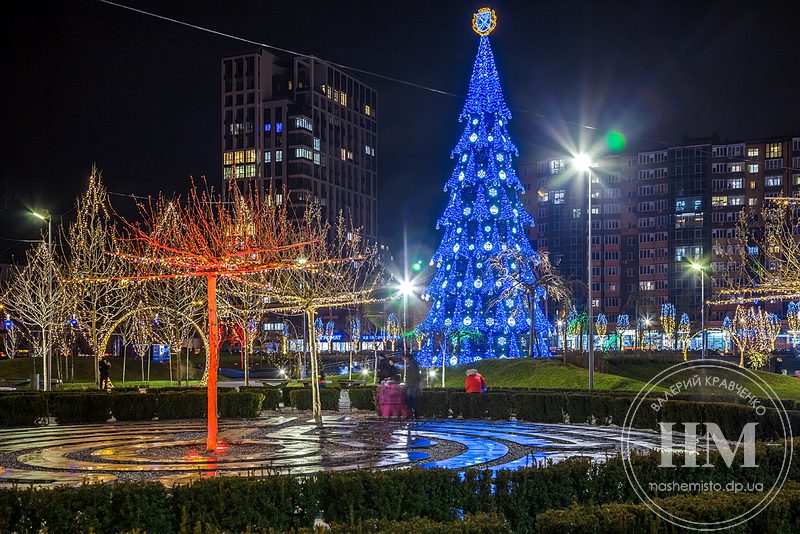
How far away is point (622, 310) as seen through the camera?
5399 inches

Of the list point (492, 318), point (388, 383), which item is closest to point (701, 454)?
point (388, 383)

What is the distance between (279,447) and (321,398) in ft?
→ 37.1

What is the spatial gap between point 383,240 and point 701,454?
152160mm

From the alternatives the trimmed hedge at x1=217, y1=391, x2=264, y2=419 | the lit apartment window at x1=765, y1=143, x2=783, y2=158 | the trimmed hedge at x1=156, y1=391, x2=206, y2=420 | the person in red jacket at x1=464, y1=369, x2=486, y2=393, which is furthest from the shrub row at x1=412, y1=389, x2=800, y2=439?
the lit apartment window at x1=765, y1=143, x2=783, y2=158

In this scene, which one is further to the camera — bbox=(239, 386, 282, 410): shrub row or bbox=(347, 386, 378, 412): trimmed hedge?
bbox=(239, 386, 282, 410): shrub row

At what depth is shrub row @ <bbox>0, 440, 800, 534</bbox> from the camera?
32.8 feet

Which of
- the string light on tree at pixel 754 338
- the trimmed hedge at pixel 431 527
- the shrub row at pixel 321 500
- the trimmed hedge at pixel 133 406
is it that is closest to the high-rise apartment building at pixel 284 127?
the string light on tree at pixel 754 338

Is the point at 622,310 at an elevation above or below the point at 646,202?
below

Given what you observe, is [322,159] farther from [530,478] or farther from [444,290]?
[530,478]

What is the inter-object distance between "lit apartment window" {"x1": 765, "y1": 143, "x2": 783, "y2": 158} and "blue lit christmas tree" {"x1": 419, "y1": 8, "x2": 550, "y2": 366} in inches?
3728

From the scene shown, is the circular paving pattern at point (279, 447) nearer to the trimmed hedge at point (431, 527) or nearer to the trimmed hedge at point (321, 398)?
the trimmed hedge at point (321, 398)

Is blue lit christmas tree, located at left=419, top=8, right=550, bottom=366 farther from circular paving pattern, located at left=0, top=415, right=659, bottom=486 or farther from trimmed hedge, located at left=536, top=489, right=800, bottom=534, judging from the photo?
trimmed hedge, located at left=536, top=489, right=800, bottom=534

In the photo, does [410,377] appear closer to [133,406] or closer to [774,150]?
[133,406]

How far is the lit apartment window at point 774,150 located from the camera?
12962 centimetres
